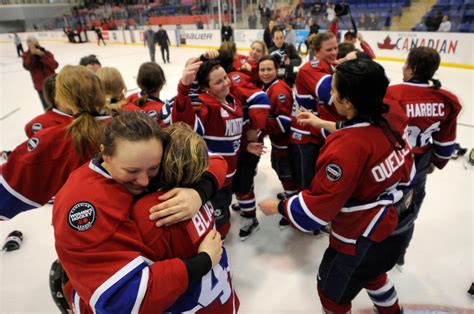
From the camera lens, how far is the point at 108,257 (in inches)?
32.4

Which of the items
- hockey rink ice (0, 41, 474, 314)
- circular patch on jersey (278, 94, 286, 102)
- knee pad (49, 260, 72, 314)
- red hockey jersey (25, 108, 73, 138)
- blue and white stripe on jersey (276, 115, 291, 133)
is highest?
red hockey jersey (25, 108, 73, 138)

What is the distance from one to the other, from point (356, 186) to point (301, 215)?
271mm

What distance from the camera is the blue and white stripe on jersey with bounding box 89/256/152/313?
0.82 m

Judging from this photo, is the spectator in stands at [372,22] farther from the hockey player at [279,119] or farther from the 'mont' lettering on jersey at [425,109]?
the 'mont' lettering on jersey at [425,109]

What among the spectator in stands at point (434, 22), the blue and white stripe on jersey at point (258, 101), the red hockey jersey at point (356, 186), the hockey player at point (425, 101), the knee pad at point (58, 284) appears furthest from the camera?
Result: the spectator in stands at point (434, 22)

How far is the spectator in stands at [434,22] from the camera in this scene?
28.1 ft

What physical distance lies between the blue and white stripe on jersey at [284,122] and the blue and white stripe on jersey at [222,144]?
1.63ft

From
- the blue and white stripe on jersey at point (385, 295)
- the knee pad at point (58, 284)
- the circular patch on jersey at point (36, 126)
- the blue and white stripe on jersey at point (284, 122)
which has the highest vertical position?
the circular patch on jersey at point (36, 126)

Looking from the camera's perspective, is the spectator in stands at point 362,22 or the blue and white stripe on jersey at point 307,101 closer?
the blue and white stripe on jersey at point 307,101

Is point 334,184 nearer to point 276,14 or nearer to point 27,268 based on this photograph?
point 27,268

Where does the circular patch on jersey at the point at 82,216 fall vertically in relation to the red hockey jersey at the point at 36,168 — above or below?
above

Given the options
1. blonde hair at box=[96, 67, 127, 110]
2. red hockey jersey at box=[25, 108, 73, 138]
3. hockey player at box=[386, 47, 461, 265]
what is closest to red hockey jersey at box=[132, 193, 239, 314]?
red hockey jersey at box=[25, 108, 73, 138]

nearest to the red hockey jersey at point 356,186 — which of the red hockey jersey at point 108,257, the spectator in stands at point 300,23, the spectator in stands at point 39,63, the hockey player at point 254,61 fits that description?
the red hockey jersey at point 108,257

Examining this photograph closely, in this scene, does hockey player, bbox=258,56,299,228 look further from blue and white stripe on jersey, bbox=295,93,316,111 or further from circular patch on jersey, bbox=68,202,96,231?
circular patch on jersey, bbox=68,202,96,231
